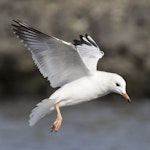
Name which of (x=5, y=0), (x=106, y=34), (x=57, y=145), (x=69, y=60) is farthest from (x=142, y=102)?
(x=69, y=60)

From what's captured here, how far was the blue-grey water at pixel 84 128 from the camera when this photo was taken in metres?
14.7

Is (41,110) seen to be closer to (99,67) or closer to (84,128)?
(84,128)

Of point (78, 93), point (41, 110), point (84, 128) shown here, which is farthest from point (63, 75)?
point (84, 128)

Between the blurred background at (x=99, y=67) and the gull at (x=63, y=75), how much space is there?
199 inches

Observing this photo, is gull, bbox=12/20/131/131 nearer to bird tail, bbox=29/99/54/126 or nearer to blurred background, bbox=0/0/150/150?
bird tail, bbox=29/99/54/126

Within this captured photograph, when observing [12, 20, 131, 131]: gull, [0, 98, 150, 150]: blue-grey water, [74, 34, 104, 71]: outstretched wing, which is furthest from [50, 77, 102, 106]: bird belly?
[0, 98, 150, 150]: blue-grey water

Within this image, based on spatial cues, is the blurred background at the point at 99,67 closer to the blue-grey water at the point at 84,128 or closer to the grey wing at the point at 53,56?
the blue-grey water at the point at 84,128

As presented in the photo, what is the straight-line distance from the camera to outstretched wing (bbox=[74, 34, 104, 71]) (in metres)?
9.51

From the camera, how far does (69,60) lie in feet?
29.6

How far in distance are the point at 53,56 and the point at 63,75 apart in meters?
0.30

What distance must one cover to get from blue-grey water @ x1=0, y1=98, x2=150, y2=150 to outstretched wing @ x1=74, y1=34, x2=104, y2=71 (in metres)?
4.36

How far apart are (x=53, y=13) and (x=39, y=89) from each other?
2.77m

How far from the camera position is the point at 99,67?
1670cm

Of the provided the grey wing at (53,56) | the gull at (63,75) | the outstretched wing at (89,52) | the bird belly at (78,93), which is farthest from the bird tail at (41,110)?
the outstretched wing at (89,52)
